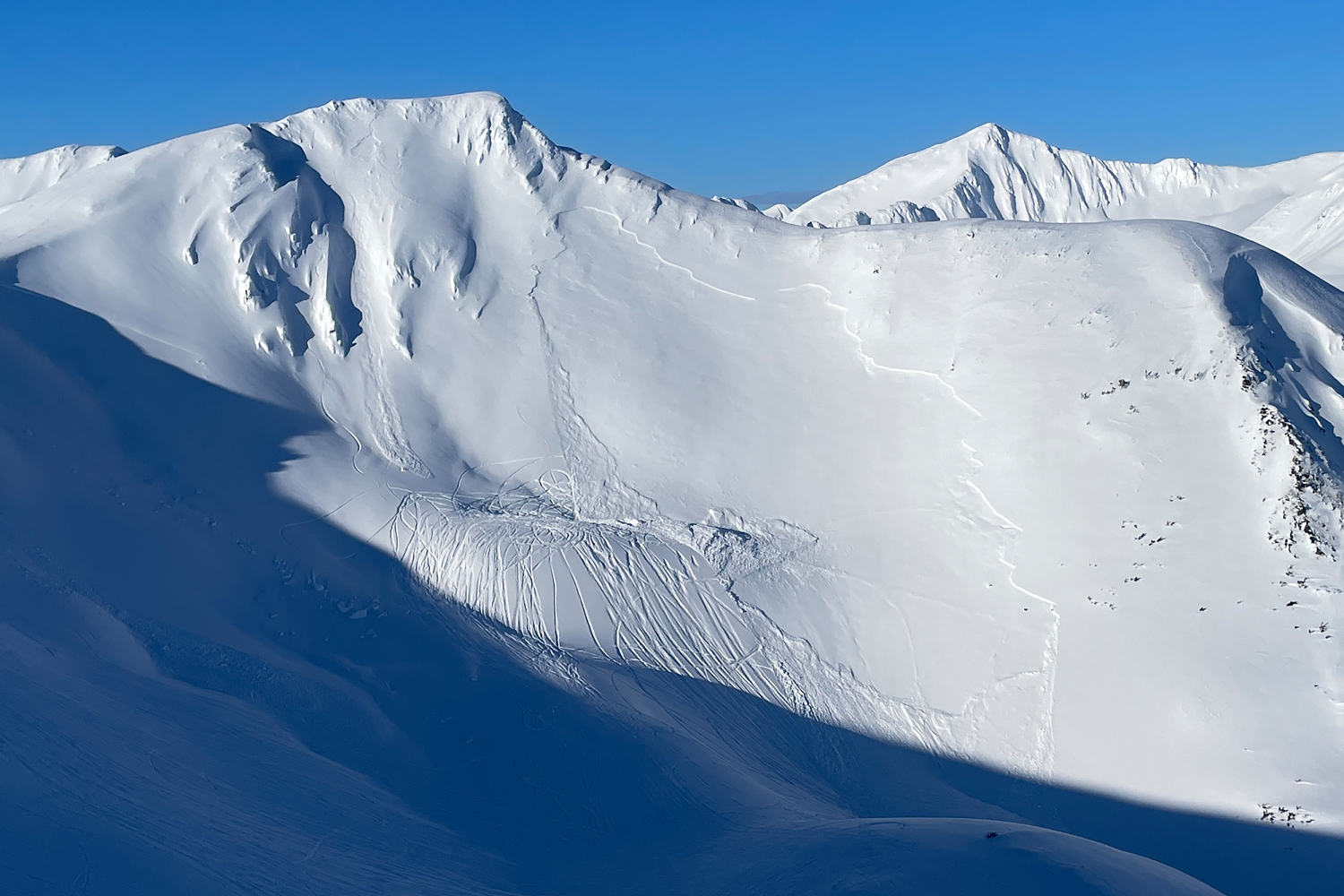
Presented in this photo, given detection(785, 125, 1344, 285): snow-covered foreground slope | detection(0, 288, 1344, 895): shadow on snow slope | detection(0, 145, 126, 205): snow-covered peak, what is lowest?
detection(0, 288, 1344, 895): shadow on snow slope

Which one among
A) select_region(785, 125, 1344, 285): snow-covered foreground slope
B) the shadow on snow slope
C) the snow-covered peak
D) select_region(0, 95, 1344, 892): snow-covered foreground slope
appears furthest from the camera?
select_region(785, 125, 1344, 285): snow-covered foreground slope

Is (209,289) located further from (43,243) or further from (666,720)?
(666,720)

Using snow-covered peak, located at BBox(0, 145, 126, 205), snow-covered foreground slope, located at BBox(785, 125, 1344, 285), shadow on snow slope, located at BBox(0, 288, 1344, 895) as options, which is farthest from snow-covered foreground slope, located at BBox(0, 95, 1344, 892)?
snow-covered foreground slope, located at BBox(785, 125, 1344, 285)

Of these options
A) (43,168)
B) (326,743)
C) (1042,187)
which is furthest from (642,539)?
(1042,187)

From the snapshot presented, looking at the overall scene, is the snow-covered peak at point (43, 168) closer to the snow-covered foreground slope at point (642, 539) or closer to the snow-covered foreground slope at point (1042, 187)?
the snow-covered foreground slope at point (642, 539)

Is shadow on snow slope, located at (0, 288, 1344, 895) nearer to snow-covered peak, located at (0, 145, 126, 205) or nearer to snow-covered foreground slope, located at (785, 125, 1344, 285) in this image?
snow-covered peak, located at (0, 145, 126, 205)

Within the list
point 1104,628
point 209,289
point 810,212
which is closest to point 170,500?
point 209,289

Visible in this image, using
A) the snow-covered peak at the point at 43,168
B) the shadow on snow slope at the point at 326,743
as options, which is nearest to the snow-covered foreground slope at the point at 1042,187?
the snow-covered peak at the point at 43,168
